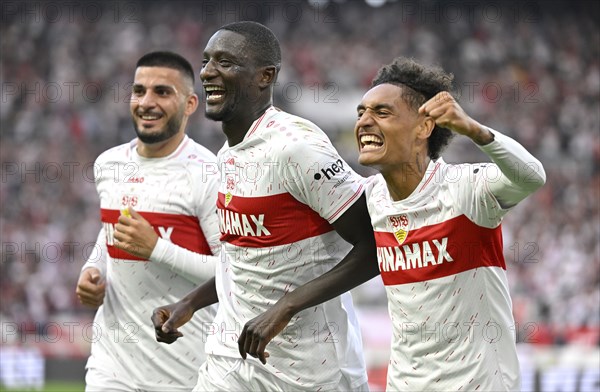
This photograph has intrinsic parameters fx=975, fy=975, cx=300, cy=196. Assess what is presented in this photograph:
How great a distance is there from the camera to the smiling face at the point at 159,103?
20.7 ft

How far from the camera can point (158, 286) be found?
6113mm

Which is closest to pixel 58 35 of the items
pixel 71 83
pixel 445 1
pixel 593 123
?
pixel 71 83

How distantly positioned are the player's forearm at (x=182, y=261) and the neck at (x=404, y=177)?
1.55 meters

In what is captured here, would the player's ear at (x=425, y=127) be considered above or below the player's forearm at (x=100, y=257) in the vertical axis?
above

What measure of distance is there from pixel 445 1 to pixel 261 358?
2340 cm

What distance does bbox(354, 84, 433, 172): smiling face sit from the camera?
4.64 metres

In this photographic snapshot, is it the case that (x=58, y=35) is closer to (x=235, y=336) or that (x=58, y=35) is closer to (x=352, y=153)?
(x=352, y=153)

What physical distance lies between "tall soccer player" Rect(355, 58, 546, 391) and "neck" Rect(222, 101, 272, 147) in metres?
0.70

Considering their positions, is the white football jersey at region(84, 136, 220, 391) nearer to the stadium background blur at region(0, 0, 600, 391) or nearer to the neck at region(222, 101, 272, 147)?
the neck at region(222, 101, 272, 147)

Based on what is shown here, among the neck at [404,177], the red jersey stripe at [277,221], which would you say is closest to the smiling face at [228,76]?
the red jersey stripe at [277,221]

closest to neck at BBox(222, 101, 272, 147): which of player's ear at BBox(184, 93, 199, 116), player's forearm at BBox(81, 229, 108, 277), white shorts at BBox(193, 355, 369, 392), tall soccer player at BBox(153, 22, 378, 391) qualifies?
tall soccer player at BBox(153, 22, 378, 391)

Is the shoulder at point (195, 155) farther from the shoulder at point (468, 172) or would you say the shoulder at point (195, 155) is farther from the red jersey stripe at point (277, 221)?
the shoulder at point (468, 172)

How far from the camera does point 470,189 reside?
4.35 metres

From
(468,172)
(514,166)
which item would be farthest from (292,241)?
(514,166)
